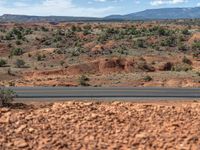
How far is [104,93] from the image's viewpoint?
32594 mm

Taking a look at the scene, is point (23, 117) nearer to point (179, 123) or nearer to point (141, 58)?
point (179, 123)

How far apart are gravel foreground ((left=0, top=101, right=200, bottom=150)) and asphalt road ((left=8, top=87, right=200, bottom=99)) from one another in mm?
9444

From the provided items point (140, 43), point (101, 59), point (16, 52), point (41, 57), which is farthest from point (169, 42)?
point (16, 52)

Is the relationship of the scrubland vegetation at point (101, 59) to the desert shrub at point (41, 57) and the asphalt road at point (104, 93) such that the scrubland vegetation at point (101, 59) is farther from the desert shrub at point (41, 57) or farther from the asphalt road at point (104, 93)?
the asphalt road at point (104, 93)

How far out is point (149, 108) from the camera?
21.6m

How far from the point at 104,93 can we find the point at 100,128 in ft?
43.9

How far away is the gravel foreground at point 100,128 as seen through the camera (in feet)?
59.4

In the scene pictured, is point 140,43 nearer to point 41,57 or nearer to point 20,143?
point 41,57

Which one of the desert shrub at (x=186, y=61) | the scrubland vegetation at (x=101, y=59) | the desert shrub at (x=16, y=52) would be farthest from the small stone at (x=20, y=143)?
the desert shrub at (x=16, y=52)

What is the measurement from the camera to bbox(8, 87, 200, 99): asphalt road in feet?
102

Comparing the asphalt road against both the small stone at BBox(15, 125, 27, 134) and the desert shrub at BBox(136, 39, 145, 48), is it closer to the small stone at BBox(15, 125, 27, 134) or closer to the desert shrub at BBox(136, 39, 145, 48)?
the small stone at BBox(15, 125, 27, 134)

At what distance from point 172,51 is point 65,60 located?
20.1 metres

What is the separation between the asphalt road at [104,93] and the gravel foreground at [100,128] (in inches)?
372

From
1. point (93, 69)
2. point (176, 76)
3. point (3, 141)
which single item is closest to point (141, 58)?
point (93, 69)
